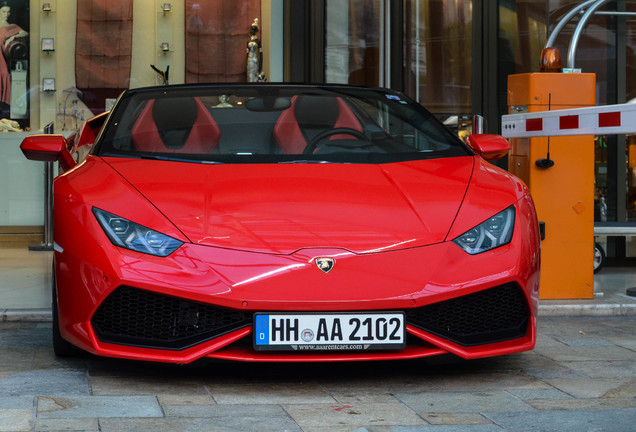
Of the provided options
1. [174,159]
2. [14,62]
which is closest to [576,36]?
[174,159]

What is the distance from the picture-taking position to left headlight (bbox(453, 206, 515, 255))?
356cm

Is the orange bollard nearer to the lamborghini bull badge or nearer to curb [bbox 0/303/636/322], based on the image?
curb [bbox 0/303/636/322]

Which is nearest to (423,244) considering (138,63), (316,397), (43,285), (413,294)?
(413,294)

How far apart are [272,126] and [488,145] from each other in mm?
929

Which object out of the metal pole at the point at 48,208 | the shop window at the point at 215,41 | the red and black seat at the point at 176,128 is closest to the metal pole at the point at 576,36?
the red and black seat at the point at 176,128

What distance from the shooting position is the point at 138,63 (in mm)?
11727

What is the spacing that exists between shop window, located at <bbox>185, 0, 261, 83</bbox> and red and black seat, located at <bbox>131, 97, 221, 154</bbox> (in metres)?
7.37

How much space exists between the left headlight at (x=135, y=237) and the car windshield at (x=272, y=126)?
0.58 metres

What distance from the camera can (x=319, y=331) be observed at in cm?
338

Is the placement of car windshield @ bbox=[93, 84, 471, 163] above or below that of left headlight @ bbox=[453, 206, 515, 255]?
above

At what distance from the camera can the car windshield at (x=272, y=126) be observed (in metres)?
4.22

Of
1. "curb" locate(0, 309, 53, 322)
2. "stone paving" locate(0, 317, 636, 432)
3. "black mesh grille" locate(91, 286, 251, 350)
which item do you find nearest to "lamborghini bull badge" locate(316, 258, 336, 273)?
"black mesh grille" locate(91, 286, 251, 350)

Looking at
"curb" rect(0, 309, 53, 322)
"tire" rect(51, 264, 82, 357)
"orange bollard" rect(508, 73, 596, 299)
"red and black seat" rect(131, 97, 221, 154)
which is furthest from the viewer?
"orange bollard" rect(508, 73, 596, 299)

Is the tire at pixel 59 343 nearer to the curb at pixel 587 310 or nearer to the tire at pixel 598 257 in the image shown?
the curb at pixel 587 310
